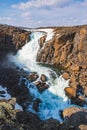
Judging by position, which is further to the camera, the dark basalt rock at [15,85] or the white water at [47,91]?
the dark basalt rock at [15,85]

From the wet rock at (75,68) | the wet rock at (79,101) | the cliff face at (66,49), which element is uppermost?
the cliff face at (66,49)

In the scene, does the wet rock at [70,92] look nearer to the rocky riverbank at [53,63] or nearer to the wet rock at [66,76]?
the rocky riverbank at [53,63]

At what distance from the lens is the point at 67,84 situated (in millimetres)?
47375

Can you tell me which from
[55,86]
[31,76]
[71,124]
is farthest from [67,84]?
[71,124]

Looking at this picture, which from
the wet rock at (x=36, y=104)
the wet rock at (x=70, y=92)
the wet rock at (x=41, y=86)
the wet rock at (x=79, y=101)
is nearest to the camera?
the wet rock at (x=36, y=104)

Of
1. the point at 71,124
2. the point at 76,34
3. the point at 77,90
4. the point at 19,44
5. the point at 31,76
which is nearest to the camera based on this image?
the point at 71,124

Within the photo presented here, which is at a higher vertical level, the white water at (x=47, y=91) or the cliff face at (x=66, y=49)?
the cliff face at (x=66, y=49)

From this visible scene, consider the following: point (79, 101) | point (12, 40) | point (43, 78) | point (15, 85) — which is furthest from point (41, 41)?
point (79, 101)

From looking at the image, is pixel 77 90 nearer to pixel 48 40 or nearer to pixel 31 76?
pixel 31 76

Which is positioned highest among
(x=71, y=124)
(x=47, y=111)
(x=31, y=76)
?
Answer: (x=71, y=124)

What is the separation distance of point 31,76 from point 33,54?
12.4 m

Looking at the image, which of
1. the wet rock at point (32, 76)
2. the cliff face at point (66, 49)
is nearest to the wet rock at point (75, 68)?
the cliff face at point (66, 49)

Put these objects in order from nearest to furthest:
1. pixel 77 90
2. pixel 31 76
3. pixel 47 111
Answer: pixel 47 111 → pixel 77 90 → pixel 31 76

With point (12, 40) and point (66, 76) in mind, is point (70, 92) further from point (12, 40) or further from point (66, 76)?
point (12, 40)
